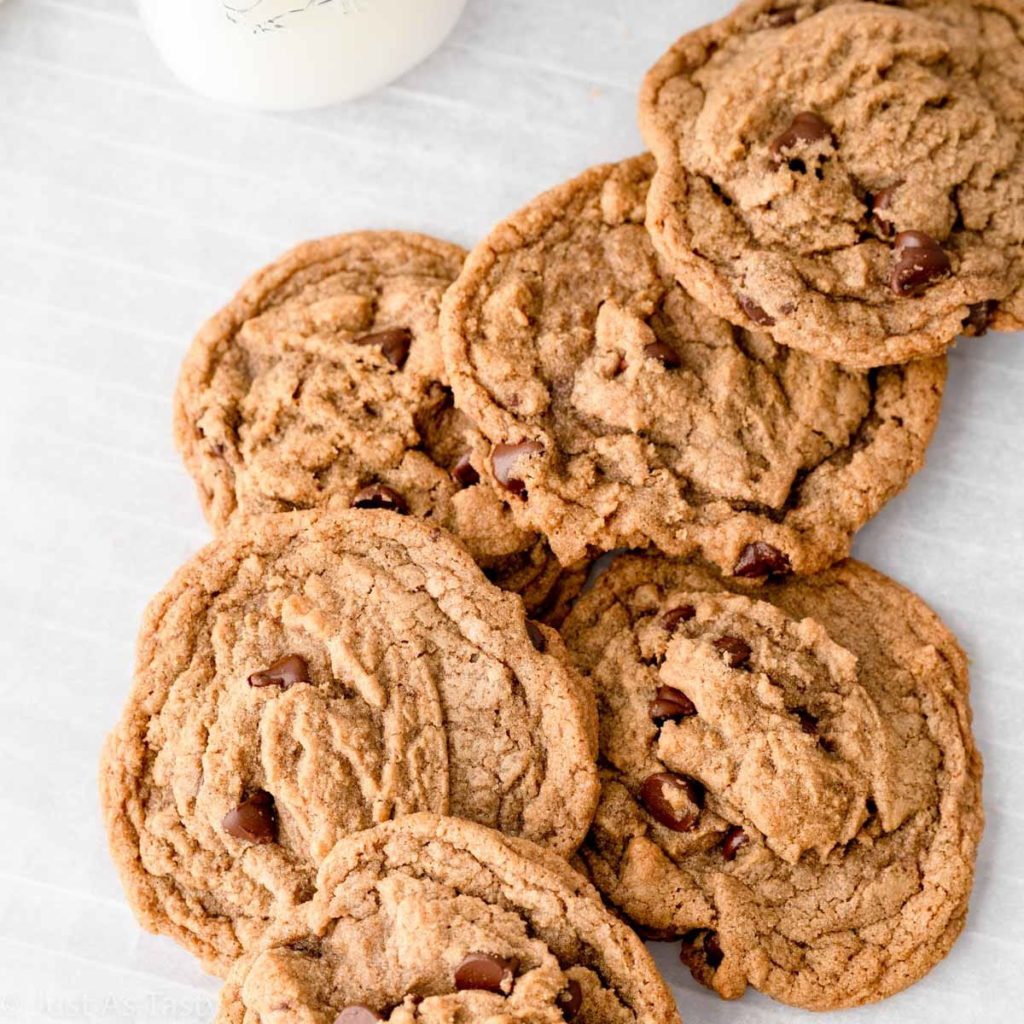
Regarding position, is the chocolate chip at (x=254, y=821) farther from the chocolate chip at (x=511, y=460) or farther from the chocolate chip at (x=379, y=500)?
the chocolate chip at (x=511, y=460)

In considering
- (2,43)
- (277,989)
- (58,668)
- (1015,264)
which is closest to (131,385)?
(58,668)

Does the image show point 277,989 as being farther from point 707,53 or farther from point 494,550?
point 707,53

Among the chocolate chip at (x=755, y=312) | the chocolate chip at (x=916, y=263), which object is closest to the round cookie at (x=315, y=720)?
the chocolate chip at (x=755, y=312)

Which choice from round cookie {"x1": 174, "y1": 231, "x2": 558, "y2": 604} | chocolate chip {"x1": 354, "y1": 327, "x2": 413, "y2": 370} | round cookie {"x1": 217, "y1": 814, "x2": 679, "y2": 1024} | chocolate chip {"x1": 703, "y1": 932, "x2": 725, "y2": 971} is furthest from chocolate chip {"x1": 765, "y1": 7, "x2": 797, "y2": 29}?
chocolate chip {"x1": 703, "y1": 932, "x2": 725, "y2": 971}

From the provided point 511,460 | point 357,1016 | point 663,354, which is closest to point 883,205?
point 663,354

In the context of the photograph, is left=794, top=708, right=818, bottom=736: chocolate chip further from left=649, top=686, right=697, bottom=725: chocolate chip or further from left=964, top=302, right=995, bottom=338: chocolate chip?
left=964, top=302, right=995, bottom=338: chocolate chip

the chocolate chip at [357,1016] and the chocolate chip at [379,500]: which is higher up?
the chocolate chip at [379,500]
